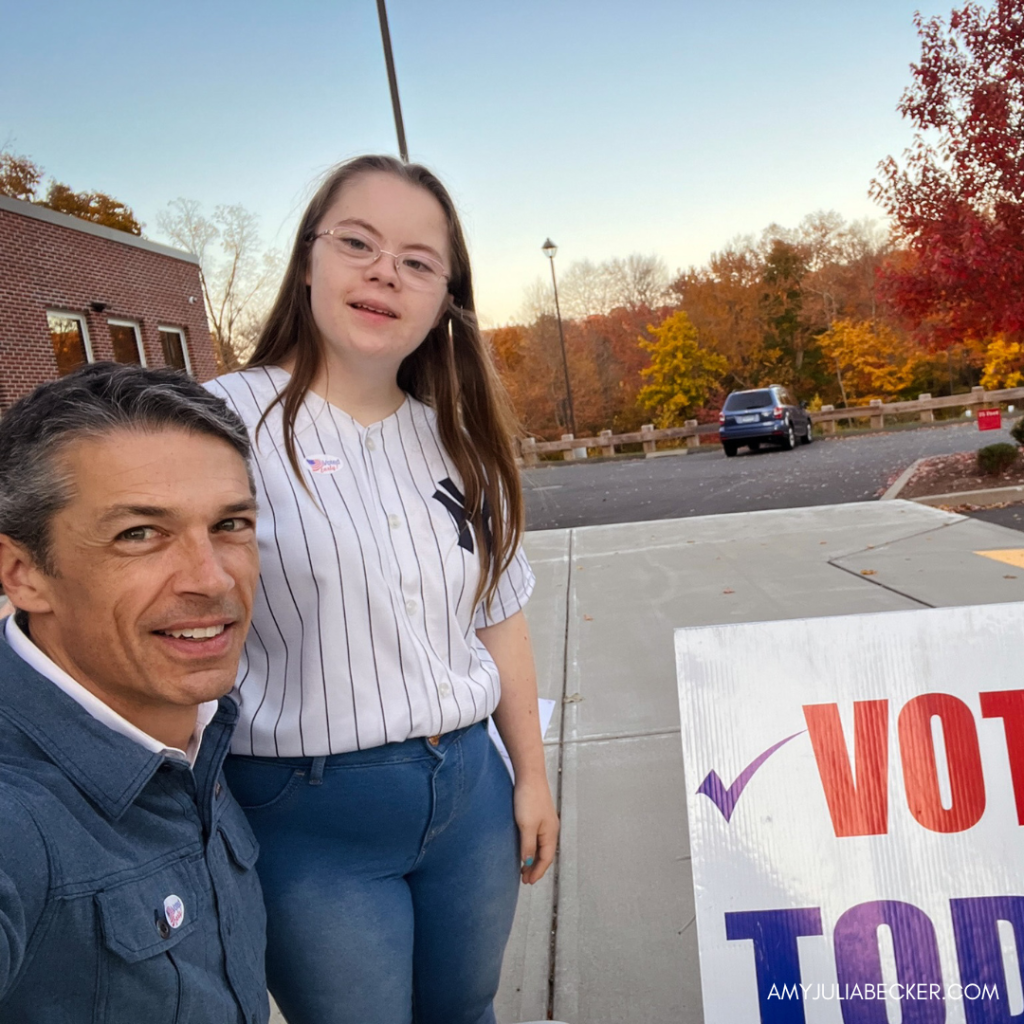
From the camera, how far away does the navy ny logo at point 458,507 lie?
1493 millimetres

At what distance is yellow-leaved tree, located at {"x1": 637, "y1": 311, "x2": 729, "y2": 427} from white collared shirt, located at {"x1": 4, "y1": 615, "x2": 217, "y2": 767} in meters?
33.8

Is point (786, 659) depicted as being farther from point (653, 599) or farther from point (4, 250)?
point (4, 250)

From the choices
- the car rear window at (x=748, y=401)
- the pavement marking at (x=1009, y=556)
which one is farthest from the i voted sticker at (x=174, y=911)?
the car rear window at (x=748, y=401)

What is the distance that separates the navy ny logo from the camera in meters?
1.49

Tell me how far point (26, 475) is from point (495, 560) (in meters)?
0.78

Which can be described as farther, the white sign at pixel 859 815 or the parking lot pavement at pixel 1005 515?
the parking lot pavement at pixel 1005 515

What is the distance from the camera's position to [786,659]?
5.11ft

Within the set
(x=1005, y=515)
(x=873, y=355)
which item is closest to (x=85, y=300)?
(x=1005, y=515)

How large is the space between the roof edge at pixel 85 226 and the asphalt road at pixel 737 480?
9.18 m

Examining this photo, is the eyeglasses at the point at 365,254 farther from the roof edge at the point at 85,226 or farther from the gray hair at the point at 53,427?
the roof edge at the point at 85,226

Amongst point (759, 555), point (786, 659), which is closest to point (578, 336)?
point (759, 555)

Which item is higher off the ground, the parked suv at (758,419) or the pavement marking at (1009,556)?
the parked suv at (758,419)

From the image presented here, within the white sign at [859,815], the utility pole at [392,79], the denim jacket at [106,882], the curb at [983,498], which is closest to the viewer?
the denim jacket at [106,882]

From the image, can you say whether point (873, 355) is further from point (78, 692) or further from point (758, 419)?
point (78, 692)
